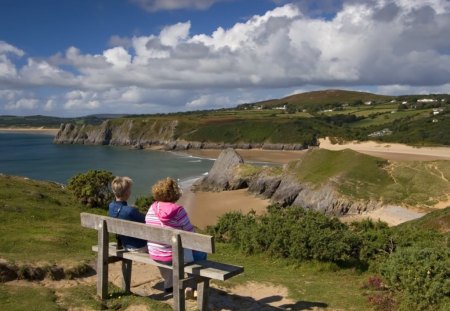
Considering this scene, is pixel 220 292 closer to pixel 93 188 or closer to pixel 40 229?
pixel 40 229

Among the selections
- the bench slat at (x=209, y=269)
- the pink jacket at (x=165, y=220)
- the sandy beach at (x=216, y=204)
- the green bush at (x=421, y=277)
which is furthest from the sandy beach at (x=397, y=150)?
the pink jacket at (x=165, y=220)

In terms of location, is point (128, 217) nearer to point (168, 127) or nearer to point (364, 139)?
point (364, 139)

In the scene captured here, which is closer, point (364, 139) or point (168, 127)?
point (364, 139)

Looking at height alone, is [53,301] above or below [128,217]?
below

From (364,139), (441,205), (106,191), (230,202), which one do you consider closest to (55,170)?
(230,202)

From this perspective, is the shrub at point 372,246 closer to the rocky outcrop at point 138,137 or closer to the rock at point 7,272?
the rock at point 7,272

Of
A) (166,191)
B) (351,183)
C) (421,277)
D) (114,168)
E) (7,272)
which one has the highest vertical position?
(166,191)

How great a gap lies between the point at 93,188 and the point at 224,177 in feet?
108

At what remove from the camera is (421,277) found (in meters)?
7.87

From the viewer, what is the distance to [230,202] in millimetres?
48531

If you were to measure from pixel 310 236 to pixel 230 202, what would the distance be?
35.9 m

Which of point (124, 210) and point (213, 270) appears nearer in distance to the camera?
point (213, 270)

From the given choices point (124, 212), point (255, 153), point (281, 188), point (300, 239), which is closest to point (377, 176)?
point (281, 188)

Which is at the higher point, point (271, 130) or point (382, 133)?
point (271, 130)
